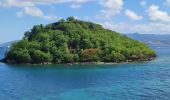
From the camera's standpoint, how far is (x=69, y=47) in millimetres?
185250

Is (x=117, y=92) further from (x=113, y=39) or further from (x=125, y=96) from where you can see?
(x=113, y=39)

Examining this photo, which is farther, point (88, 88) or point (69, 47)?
point (69, 47)

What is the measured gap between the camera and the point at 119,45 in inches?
7426

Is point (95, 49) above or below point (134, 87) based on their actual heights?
above

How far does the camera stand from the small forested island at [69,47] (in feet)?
562

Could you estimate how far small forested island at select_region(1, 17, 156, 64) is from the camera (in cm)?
17138

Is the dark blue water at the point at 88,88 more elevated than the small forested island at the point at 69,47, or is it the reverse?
the small forested island at the point at 69,47

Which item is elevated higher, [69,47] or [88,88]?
[69,47]

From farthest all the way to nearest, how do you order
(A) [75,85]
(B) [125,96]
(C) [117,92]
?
(A) [75,85]
(C) [117,92]
(B) [125,96]

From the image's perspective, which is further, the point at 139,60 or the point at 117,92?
the point at 139,60

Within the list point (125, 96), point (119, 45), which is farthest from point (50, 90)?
point (119, 45)

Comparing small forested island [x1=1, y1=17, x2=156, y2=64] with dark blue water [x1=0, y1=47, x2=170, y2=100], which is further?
small forested island [x1=1, y1=17, x2=156, y2=64]

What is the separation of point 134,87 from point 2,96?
93.3ft

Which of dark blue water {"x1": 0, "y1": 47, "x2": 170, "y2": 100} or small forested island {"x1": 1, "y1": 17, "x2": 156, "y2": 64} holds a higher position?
small forested island {"x1": 1, "y1": 17, "x2": 156, "y2": 64}
